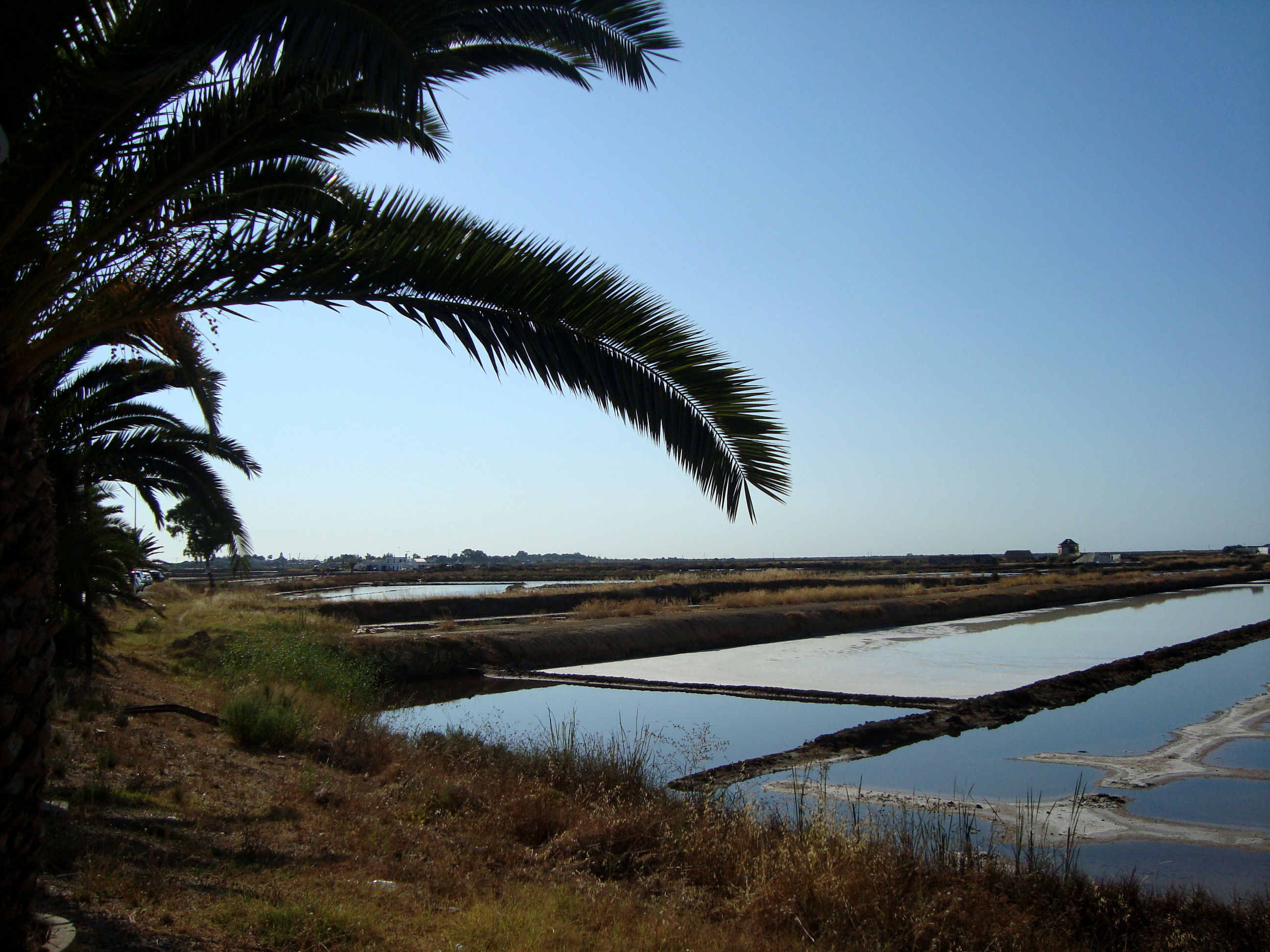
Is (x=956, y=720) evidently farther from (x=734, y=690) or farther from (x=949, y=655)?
(x=949, y=655)

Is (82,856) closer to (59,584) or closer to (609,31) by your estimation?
(609,31)

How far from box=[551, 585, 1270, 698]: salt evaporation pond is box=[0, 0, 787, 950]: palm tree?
15.4 m

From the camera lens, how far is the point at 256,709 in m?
10.4

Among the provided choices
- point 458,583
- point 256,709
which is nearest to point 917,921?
point 256,709

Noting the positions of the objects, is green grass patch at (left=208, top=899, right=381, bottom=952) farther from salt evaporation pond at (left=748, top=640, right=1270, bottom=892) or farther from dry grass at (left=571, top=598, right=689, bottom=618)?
dry grass at (left=571, top=598, right=689, bottom=618)

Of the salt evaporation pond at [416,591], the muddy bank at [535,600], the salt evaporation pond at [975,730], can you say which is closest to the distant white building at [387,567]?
the salt evaporation pond at [416,591]

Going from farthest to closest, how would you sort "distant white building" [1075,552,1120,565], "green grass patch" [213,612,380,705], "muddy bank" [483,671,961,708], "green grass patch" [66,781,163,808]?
"distant white building" [1075,552,1120,565], "muddy bank" [483,671,961,708], "green grass patch" [213,612,380,705], "green grass patch" [66,781,163,808]

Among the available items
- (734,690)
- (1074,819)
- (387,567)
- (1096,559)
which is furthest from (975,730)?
(387,567)

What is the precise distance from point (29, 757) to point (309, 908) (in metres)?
1.69

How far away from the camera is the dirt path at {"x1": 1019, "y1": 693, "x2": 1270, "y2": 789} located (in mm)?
11852

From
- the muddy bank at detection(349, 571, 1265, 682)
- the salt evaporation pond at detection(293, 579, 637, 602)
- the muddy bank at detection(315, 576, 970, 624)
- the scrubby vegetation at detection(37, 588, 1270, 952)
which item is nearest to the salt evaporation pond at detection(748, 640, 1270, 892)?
the scrubby vegetation at detection(37, 588, 1270, 952)

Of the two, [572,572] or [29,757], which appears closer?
[29,757]

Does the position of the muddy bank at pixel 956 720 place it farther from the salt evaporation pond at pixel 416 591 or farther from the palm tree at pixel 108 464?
the salt evaporation pond at pixel 416 591

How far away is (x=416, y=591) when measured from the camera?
195ft
